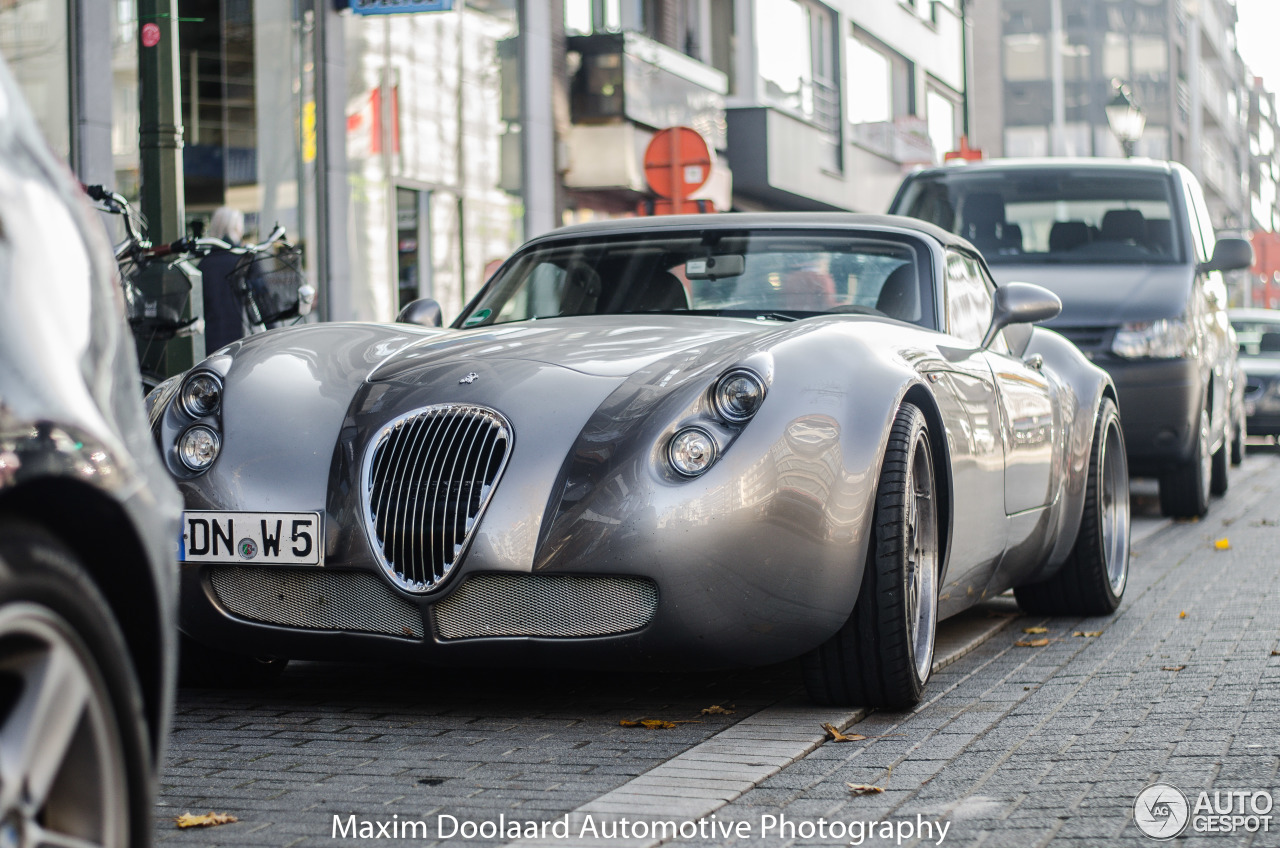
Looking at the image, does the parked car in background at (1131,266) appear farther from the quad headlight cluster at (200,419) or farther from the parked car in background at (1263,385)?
the parked car in background at (1263,385)

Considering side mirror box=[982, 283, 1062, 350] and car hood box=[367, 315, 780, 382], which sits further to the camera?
side mirror box=[982, 283, 1062, 350]

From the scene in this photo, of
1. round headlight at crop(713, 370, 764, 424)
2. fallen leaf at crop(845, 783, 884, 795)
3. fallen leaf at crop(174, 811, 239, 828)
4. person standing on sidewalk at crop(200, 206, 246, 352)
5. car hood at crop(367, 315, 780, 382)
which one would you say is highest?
person standing on sidewalk at crop(200, 206, 246, 352)

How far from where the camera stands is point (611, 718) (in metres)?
4.64

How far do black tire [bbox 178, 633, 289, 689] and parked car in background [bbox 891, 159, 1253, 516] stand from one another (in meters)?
6.53

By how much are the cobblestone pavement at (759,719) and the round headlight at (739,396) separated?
781mm

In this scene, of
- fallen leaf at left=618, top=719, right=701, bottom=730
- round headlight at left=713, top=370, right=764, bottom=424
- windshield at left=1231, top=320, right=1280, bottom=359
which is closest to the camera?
round headlight at left=713, top=370, right=764, bottom=424

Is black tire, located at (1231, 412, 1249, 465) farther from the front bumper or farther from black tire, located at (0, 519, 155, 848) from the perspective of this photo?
black tire, located at (0, 519, 155, 848)

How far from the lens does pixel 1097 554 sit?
262 inches

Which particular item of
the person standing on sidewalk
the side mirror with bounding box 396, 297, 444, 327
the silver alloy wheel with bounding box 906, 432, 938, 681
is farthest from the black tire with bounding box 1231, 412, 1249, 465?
the silver alloy wheel with bounding box 906, 432, 938, 681

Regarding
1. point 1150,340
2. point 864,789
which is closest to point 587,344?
point 864,789

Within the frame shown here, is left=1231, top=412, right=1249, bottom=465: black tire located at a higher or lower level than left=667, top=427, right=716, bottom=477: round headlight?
lower

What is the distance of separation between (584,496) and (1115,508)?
11.7 feet

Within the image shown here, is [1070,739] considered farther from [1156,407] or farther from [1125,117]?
[1125,117]

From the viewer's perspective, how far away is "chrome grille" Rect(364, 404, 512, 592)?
4348 millimetres
